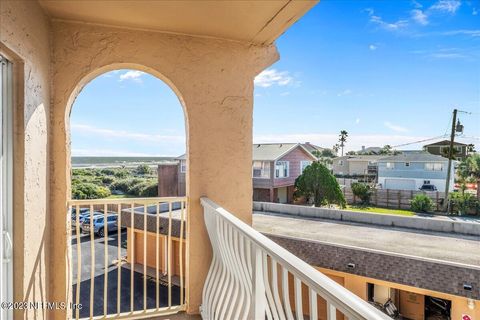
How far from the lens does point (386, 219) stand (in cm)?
1012

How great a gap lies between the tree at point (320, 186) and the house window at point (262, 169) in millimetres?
2131

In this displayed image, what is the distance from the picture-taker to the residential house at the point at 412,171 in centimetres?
2123

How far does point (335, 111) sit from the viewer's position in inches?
1254

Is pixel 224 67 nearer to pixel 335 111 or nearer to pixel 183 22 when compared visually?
pixel 183 22

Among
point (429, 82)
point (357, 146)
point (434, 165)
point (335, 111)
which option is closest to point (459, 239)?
point (434, 165)

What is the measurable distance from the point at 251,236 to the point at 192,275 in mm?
1485

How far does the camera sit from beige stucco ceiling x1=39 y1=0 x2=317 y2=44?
1.98 m

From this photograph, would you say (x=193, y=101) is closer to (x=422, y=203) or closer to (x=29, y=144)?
(x=29, y=144)

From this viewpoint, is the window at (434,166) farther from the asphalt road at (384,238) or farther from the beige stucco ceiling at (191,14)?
the beige stucco ceiling at (191,14)

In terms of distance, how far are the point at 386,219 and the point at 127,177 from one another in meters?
9.25

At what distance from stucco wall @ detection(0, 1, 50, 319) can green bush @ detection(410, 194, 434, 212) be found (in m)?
19.0

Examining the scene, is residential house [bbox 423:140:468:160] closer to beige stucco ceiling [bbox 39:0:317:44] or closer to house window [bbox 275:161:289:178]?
house window [bbox 275:161:289:178]

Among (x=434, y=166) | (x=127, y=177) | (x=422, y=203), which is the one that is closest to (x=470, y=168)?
(x=434, y=166)

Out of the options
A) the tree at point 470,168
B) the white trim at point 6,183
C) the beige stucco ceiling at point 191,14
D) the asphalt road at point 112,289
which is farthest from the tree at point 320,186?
the white trim at point 6,183
